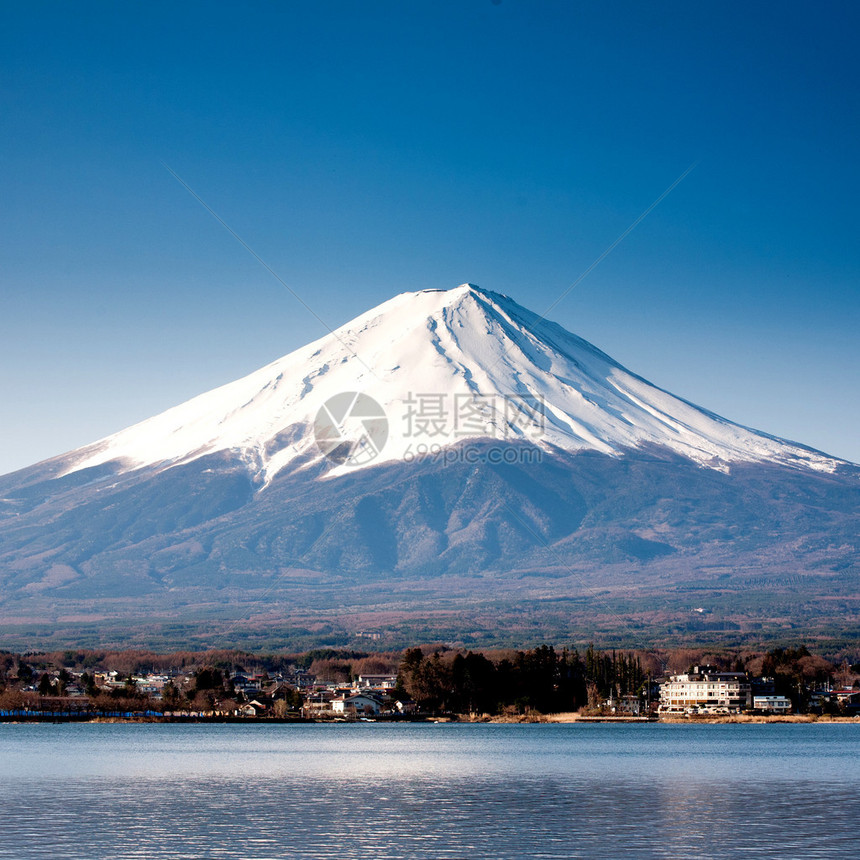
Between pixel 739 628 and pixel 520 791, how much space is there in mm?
133674

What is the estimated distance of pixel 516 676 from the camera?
3152 inches

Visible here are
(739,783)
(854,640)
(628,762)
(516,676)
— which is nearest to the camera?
(739,783)

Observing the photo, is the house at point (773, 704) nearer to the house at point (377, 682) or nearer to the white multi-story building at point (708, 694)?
the white multi-story building at point (708, 694)

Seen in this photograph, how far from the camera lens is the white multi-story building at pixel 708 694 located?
280 feet

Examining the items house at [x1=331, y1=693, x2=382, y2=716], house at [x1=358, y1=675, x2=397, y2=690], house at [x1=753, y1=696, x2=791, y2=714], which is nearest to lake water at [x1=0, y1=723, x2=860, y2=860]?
house at [x1=753, y1=696, x2=791, y2=714]

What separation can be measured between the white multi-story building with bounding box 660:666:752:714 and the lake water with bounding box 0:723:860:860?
998 inches

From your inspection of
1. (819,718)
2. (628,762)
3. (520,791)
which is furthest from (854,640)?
(520,791)

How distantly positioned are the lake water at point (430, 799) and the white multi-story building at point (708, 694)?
25.3 metres

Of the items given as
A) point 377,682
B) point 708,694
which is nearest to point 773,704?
point 708,694

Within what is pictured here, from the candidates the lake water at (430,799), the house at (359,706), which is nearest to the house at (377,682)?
the house at (359,706)

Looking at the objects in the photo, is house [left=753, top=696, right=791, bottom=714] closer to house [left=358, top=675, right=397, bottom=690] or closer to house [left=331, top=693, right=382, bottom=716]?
house [left=331, top=693, right=382, bottom=716]

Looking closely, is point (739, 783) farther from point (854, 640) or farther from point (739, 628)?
point (739, 628)

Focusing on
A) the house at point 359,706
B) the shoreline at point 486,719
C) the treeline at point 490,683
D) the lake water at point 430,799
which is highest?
the treeline at point 490,683

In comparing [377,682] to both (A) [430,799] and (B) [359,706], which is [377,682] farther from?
(A) [430,799]
